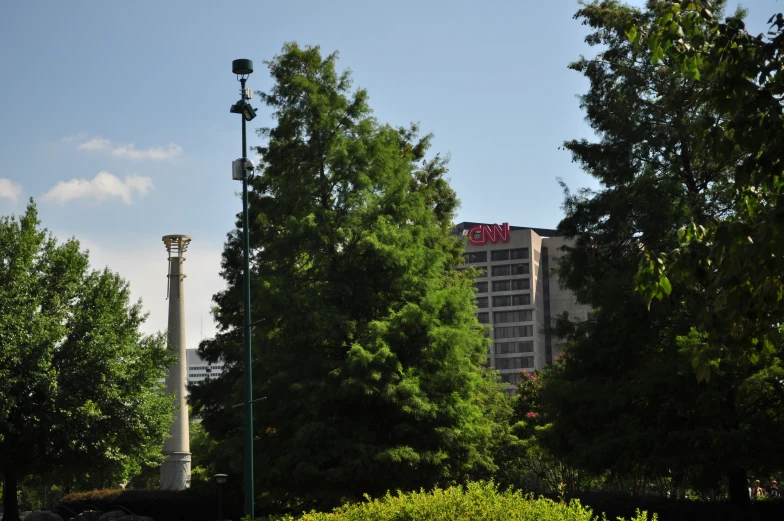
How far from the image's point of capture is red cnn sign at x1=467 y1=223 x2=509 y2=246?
14025cm

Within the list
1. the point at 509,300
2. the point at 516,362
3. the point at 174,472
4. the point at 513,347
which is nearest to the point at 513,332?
the point at 513,347

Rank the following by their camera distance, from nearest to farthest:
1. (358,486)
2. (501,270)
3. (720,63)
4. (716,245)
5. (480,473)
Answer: (716,245) → (720,63) → (358,486) → (480,473) → (501,270)

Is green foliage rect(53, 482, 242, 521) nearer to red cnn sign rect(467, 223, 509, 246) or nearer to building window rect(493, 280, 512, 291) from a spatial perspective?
red cnn sign rect(467, 223, 509, 246)

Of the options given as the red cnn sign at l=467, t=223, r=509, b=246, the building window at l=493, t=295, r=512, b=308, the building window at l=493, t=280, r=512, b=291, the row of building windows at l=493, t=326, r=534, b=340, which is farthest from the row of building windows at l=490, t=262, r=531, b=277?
the row of building windows at l=493, t=326, r=534, b=340

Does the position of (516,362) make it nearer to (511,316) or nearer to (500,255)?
(511,316)

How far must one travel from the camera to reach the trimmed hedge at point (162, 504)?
1417 inches

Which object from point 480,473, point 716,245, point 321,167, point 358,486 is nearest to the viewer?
point 716,245

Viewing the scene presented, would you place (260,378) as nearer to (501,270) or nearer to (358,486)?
(358,486)

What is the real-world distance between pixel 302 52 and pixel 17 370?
1429 centimetres

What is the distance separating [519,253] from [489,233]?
5472 millimetres

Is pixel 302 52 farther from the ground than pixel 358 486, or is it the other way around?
pixel 302 52

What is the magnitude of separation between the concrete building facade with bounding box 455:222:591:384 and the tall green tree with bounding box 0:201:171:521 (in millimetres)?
107605

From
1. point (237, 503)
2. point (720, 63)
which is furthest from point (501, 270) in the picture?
point (720, 63)

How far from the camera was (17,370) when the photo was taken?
3128 centimetres
